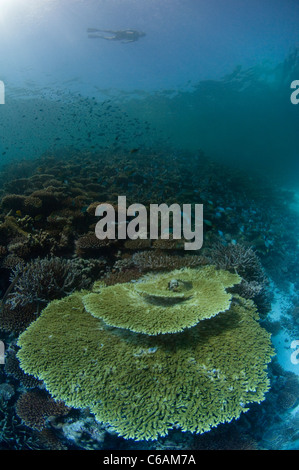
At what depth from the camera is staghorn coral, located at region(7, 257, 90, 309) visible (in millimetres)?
3967

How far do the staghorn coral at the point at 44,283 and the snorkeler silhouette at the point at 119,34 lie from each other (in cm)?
3284

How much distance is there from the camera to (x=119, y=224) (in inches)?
245

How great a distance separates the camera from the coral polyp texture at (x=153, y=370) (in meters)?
2.46

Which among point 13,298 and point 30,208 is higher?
point 30,208

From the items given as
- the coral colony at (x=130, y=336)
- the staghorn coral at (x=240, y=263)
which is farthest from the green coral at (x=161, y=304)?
the staghorn coral at (x=240, y=263)

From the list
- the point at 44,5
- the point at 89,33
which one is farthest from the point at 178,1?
the point at 44,5

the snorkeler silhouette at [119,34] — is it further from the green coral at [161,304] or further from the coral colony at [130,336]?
the green coral at [161,304]

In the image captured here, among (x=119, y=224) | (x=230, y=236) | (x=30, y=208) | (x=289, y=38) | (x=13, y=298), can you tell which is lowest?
(x=13, y=298)

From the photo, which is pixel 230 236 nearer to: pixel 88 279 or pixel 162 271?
pixel 162 271

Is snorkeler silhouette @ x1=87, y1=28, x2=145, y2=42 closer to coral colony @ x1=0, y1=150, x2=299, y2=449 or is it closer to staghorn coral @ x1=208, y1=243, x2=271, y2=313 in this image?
coral colony @ x1=0, y1=150, x2=299, y2=449

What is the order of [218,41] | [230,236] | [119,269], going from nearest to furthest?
[119,269]
[230,236]
[218,41]

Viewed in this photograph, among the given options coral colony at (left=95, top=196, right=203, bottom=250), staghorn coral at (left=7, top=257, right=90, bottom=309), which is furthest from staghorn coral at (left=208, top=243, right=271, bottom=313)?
staghorn coral at (left=7, top=257, right=90, bottom=309)

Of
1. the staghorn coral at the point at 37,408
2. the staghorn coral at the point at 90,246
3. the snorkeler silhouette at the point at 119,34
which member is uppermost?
the snorkeler silhouette at the point at 119,34

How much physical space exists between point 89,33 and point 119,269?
33900 millimetres
